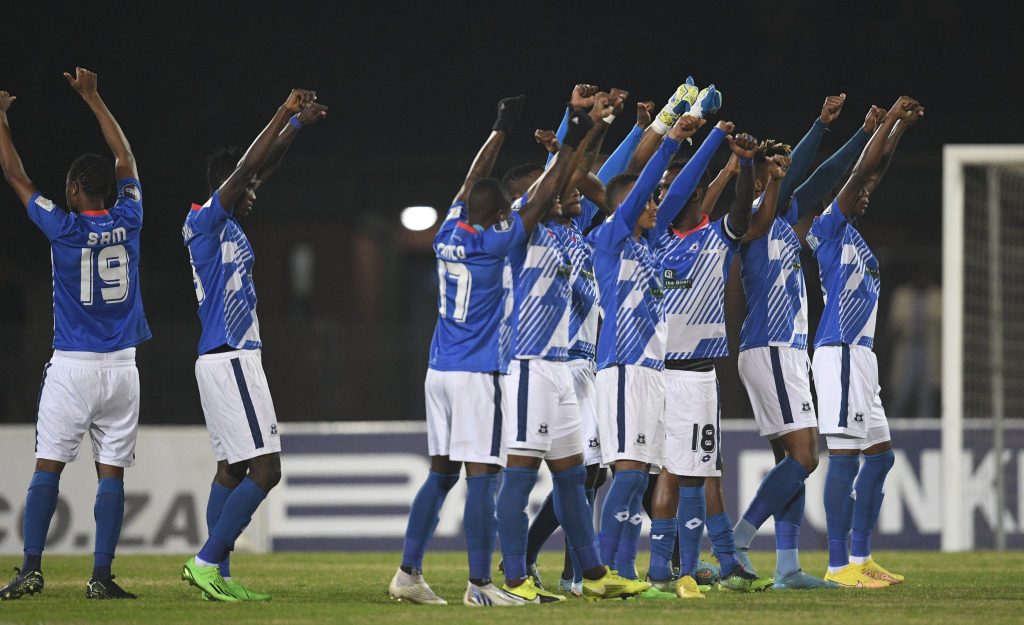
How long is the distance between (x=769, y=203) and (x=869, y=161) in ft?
2.82

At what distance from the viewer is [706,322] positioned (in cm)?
826

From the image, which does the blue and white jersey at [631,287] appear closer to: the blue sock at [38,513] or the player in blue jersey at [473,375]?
the player in blue jersey at [473,375]

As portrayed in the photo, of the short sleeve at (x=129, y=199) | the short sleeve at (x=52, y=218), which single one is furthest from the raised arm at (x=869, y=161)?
the short sleeve at (x=52, y=218)

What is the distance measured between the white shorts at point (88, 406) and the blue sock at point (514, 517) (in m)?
2.13

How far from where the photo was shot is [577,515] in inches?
294

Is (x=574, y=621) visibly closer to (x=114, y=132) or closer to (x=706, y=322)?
(x=706, y=322)

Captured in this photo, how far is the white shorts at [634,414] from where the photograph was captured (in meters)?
7.81

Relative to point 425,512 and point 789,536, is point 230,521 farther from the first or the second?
point 789,536

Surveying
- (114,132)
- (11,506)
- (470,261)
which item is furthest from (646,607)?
(11,506)

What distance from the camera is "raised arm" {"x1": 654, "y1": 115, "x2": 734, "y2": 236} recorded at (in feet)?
25.9

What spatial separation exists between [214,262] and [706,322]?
2713mm

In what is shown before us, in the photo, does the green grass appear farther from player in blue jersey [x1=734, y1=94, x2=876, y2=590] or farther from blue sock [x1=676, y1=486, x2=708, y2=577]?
player in blue jersey [x1=734, y1=94, x2=876, y2=590]

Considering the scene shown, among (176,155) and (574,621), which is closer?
(574,621)

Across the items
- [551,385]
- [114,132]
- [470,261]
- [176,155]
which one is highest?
[176,155]
